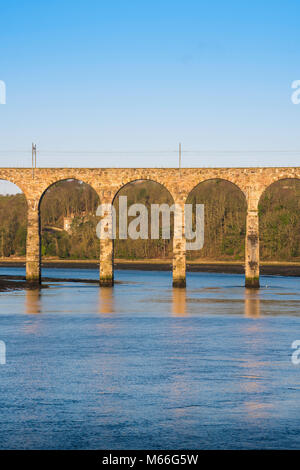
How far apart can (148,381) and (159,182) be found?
113 feet

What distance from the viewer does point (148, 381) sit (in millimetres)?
15312

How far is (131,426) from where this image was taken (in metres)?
11.6

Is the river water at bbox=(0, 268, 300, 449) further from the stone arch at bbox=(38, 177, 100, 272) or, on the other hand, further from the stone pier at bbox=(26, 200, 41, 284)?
the stone arch at bbox=(38, 177, 100, 272)

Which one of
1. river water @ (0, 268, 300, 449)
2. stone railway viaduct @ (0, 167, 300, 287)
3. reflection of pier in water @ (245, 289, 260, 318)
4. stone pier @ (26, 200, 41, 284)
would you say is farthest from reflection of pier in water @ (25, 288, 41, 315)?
reflection of pier in water @ (245, 289, 260, 318)

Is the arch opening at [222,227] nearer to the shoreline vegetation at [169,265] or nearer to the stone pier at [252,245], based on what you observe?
the shoreline vegetation at [169,265]

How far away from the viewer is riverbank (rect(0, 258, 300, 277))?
3258 inches

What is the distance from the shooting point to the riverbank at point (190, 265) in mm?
82750

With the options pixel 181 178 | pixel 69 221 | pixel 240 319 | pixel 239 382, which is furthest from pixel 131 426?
pixel 69 221

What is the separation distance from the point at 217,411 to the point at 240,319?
1688 cm

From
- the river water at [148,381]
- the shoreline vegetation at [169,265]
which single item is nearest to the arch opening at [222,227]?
the shoreline vegetation at [169,265]

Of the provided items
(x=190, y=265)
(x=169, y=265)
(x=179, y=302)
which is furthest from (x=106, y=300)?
(x=169, y=265)
